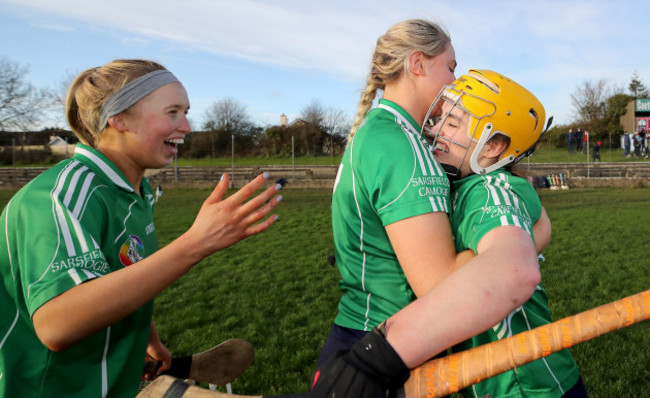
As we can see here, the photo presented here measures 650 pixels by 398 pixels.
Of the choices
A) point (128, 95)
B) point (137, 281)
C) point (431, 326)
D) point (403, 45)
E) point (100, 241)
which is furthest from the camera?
point (128, 95)

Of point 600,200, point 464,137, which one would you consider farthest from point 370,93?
point 600,200

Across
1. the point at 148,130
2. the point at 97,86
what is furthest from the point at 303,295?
the point at 97,86

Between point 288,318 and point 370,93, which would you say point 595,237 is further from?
point 370,93

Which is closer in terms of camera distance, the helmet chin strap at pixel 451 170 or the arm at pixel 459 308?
the arm at pixel 459 308

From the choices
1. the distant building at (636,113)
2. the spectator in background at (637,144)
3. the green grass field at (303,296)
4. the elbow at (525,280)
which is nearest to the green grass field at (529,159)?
the spectator in background at (637,144)

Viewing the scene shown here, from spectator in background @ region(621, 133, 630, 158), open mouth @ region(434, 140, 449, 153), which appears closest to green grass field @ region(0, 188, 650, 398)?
open mouth @ region(434, 140, 449, 153)

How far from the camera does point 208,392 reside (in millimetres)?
1232

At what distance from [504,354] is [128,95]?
1878 millimetres

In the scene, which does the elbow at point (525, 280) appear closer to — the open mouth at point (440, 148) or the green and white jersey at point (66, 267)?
the open mouth at point (440, 148)

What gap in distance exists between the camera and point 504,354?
3.69 feet

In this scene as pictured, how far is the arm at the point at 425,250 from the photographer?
4.84 ft

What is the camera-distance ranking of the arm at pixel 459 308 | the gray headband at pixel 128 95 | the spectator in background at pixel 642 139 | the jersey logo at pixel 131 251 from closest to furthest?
1. the arm at pixel 459 308
2. the jersey logo at pixel 131 251
3. the gray headband at pixel 128 95
4. the spectator in background at pixel 642 139

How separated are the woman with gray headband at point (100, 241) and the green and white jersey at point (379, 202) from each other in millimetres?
329

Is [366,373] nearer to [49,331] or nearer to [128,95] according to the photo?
[49,331]
